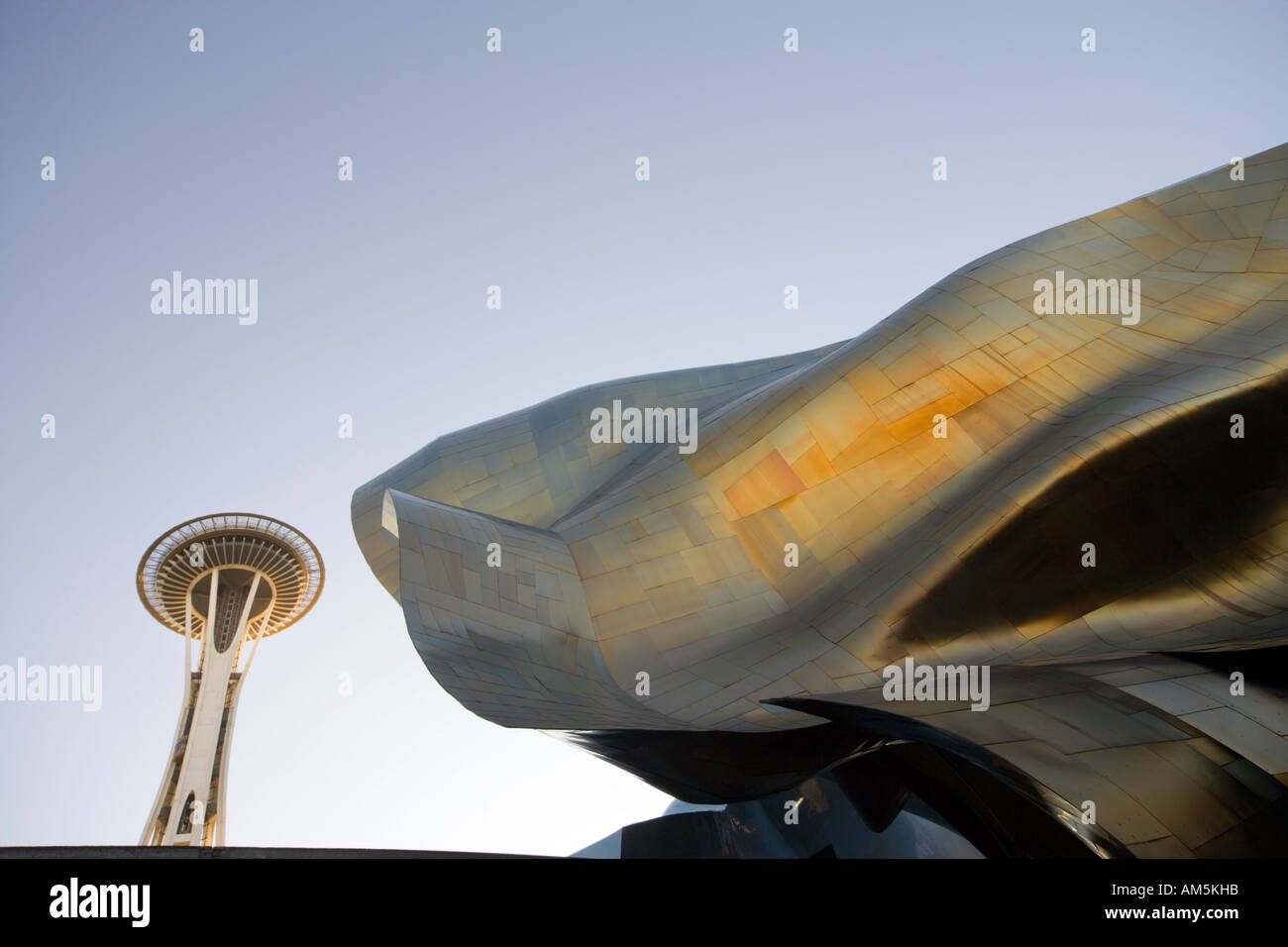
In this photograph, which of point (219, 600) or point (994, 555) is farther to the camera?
point (219, 600)

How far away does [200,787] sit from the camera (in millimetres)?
40344

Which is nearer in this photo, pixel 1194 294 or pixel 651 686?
pixel 651 686

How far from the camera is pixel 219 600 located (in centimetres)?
4853

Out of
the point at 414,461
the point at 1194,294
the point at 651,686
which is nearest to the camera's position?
the point at 651,686

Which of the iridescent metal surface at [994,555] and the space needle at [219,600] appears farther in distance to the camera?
the space needle at [219,600]

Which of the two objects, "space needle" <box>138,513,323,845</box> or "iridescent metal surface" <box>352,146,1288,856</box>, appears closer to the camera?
"iridescent metal surface" <box>352,146,1288,856</box>

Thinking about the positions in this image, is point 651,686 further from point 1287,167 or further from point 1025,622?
point 1287,167

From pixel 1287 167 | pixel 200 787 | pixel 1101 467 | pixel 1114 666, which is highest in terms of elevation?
pixel 1287 167

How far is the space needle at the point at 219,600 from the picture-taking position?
4244 cm

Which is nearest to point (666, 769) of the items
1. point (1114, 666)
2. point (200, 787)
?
point (1114, 666)

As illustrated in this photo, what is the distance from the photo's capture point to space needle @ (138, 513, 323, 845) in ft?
139
